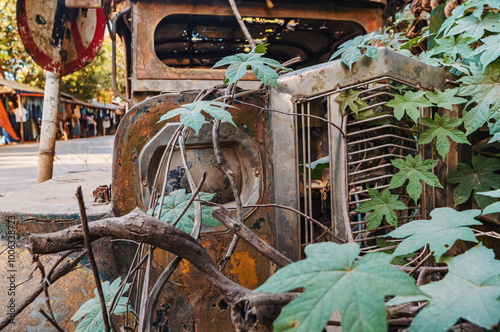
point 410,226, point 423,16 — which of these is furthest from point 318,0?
point 410,226

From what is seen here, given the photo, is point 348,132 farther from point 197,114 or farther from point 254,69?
point 197,114

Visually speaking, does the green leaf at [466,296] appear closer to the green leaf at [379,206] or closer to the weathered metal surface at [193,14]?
the green leaf at [379,206]

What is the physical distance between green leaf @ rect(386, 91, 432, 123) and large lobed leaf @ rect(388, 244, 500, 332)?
662mm

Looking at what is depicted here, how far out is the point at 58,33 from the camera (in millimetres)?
3012

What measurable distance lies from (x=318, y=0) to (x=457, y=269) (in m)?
1.93

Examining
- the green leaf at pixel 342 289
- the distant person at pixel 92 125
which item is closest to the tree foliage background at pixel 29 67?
the distant person at pixel 92 125

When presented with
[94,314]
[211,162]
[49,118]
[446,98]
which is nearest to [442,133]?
[446,98]

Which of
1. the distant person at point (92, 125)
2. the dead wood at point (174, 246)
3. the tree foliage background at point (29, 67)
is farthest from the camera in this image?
the distant person at point (92, 125)

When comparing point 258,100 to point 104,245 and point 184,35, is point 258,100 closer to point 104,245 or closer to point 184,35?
point 104,245

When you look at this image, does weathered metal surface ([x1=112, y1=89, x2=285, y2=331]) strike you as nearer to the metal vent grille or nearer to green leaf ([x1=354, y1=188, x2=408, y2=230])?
the metal vent grille

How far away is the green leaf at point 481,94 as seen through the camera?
4.44 feet

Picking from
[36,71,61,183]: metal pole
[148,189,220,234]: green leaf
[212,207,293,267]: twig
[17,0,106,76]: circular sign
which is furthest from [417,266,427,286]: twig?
[36,71,61,183]: metal pole

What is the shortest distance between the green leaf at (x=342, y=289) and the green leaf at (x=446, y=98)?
3.04 ft

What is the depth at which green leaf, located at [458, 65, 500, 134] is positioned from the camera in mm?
1354
